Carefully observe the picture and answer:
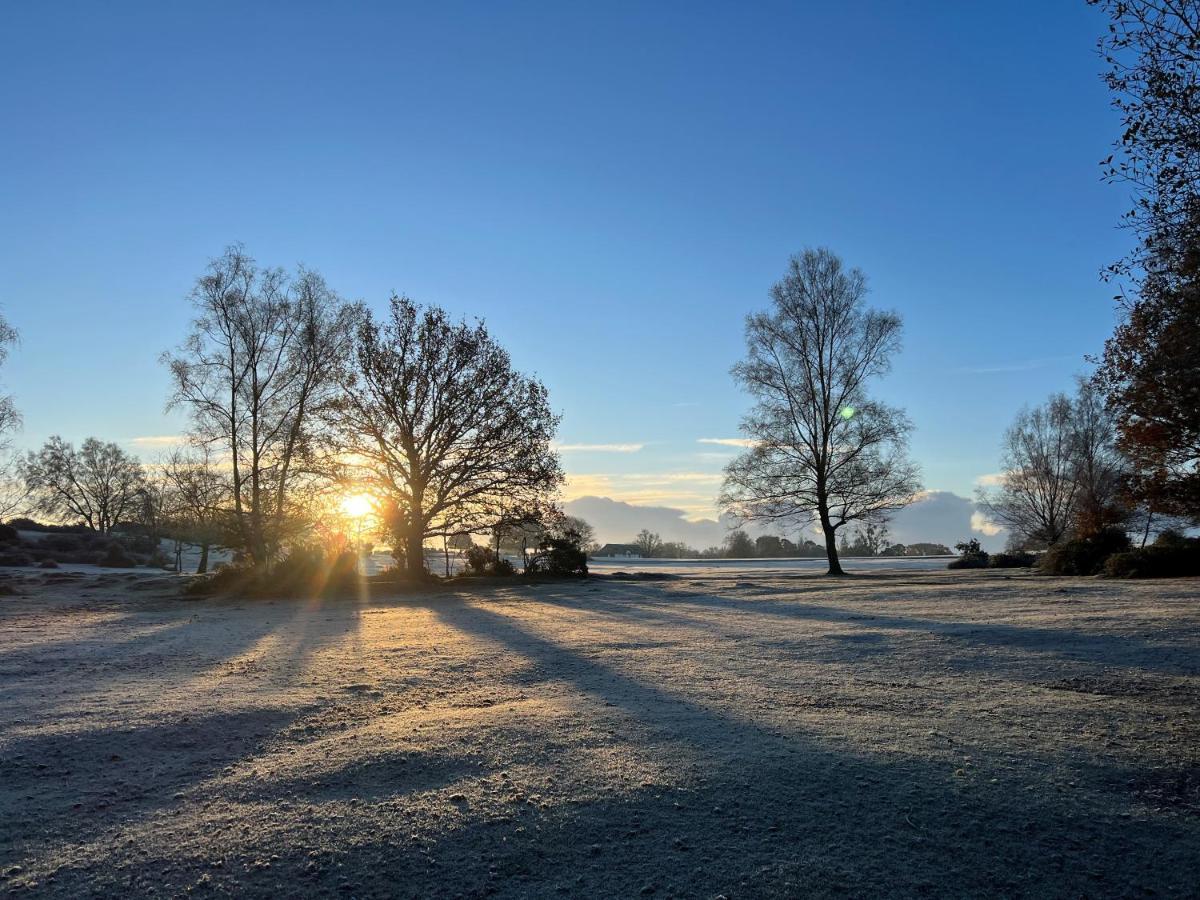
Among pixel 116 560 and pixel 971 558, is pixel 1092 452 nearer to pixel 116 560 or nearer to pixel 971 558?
pixel 971 558

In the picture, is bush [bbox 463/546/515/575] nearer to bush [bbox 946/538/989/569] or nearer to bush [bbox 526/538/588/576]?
bush [bbox 526/538/588/576]

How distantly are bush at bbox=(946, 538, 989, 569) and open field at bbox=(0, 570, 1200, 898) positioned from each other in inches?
1076

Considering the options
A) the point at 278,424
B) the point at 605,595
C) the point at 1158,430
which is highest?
the point at 278,424

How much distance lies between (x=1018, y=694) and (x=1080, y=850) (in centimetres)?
308

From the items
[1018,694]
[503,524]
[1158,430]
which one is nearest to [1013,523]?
[1158,430]

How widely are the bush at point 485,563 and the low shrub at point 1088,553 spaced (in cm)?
1852

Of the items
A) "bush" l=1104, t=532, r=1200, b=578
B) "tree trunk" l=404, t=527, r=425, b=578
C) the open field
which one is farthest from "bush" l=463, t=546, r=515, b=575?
"bush" l=1104, t=532, r=1200, b=578

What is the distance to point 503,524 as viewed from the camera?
85.0 feet

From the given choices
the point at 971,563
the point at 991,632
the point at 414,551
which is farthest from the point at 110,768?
the point at 971,563

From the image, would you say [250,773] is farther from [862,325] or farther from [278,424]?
[862,325]

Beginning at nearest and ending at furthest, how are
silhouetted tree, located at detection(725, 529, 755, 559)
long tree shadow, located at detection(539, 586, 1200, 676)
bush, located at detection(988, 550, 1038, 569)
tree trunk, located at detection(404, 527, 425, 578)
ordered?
long tree shadow, located at detection(539, 586, 1200, 676), tree trunk, located at detection(404, 527, 425, 578), bush, located at detection(988, 550, 1038, 569), silhouetted tree, located at detection(725, 529, 755, 559)

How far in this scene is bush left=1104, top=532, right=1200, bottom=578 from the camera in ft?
62.6

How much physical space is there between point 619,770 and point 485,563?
82.2 feet

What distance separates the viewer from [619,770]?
4.54 meters
